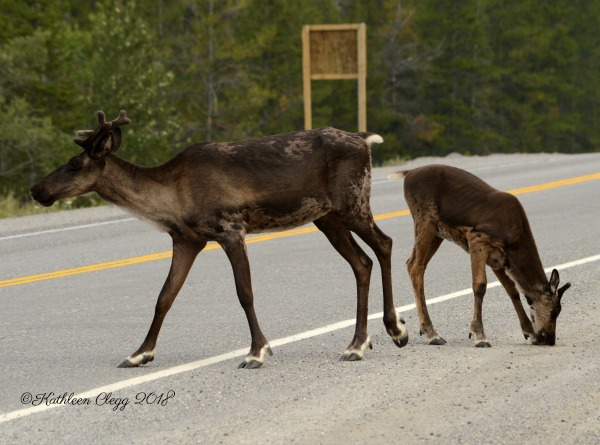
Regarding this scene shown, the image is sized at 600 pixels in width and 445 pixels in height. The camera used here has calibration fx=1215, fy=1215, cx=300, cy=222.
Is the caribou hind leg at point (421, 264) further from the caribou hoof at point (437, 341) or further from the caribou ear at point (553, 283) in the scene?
the caribou ear at point (553, 283)

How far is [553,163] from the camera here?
27328mm

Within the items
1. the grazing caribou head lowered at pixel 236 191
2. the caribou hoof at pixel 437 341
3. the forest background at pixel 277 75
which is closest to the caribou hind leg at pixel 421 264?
the caribou hoof at pixel 437 341

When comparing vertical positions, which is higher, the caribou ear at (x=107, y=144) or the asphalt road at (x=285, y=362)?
the caribou ear at (x=107, y=144)

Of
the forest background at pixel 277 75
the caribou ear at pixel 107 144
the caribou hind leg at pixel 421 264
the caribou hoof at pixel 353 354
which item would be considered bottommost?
the forest background at pixel 277 75

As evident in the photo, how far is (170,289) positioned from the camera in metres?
8.34

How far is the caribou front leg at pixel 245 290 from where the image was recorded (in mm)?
8117

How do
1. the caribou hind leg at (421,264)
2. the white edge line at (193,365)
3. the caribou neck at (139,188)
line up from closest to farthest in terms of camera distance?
1. the white edge line at (193,365)
2. the caribou neck at (139,188)
3. the caribou hind leg at (421,264)

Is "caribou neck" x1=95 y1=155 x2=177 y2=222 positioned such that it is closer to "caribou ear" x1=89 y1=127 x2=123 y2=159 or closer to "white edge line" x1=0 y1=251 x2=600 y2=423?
"caribou ear" x1=89 y1=127 x2=123 y2=159

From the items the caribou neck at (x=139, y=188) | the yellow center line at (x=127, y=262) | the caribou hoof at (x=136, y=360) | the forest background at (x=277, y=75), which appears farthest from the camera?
the forest background at (x=277, y=75)

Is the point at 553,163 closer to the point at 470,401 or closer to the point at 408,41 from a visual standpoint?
the point at 470,401

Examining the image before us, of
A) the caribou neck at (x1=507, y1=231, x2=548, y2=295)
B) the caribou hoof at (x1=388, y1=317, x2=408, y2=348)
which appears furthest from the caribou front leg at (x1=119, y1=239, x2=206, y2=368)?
the caribou neck at (x1=507, y1=231, x2=548, y2=295)

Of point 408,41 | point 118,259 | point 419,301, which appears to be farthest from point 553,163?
point 408,41

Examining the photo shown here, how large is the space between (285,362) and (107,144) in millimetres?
1933

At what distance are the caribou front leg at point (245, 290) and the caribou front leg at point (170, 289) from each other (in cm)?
28
